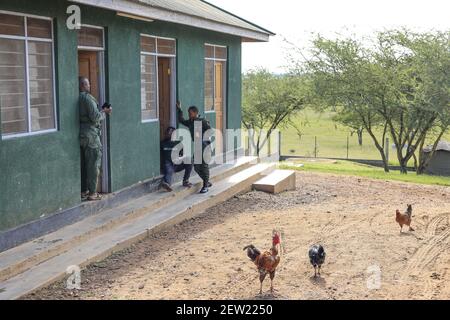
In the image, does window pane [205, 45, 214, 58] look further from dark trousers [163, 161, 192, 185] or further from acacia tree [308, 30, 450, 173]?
acacia tree [308, 30, 450, 173]

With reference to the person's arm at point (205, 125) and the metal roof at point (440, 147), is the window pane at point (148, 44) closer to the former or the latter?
the person's arm at point (205, 125)

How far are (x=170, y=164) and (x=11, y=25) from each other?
4.47 metres

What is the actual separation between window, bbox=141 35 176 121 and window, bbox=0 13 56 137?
9.00ft

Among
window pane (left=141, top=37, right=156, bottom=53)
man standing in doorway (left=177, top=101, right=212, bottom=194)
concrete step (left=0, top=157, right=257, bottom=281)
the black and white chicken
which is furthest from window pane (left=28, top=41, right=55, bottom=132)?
the black and white chicken

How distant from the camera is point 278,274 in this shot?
7152 mm

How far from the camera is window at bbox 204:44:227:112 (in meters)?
13.4

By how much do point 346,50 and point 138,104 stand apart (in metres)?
15.0

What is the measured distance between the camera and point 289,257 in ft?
25.8

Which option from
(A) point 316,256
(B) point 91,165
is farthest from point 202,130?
(A) point 316,256

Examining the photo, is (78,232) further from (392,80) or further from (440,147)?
(440,147)

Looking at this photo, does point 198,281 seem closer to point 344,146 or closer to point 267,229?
point 267,229

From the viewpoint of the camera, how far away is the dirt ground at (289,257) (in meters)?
6.56

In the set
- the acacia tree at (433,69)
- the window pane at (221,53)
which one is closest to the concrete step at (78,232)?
the window pane at (221,53)
